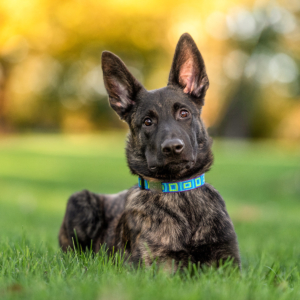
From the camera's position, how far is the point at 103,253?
10.6 feet

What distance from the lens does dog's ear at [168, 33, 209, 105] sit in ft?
12.8

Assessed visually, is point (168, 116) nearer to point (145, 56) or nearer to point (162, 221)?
point (162, 221)

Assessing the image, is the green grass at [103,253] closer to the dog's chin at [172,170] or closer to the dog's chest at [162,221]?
the dog's chest at [162,221]

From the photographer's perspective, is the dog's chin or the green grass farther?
the dog's chin

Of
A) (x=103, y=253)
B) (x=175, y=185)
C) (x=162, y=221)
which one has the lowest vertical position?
(x=103, y=253)

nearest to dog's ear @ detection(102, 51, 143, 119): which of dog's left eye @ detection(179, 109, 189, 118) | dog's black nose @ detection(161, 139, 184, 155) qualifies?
dog's left eye @ detection(179, 109, 189, 118)

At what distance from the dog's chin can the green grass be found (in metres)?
0.85

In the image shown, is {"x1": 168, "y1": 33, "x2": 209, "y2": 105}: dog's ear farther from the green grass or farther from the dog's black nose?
the green grass

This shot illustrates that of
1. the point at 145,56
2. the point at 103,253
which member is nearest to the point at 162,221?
the point at 103,253

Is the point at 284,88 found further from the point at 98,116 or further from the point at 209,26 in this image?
the point at 98,116

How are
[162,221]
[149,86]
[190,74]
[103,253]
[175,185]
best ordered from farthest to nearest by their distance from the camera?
1. [149,86]
2. [190,74]
3. [175,185]
4. [162,221]
5. [103,253]

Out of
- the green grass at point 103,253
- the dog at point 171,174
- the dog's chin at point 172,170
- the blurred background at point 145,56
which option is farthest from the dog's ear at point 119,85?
the blurred background at point 145,56

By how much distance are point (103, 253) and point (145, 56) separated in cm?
2357

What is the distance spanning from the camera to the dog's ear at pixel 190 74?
3898 mm
